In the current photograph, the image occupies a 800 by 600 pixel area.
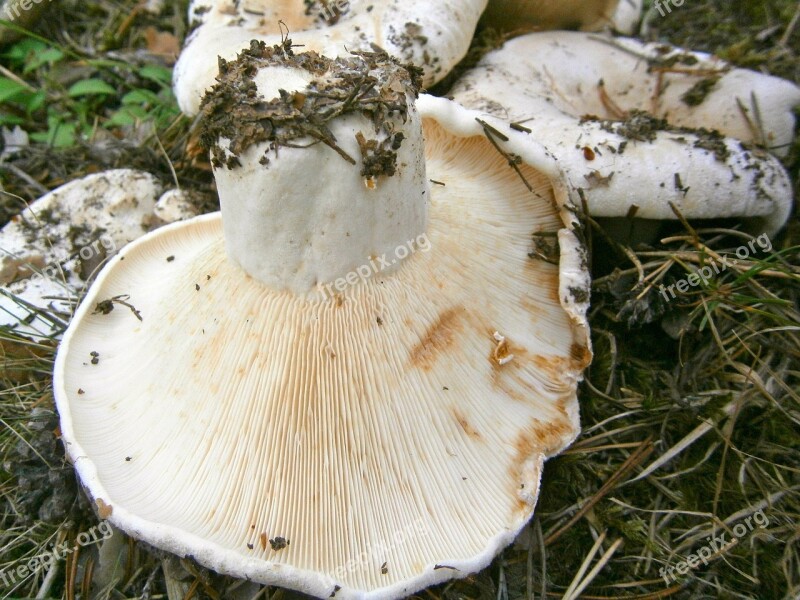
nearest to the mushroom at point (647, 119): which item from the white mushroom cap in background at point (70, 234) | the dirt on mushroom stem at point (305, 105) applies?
the dirt on mushroom stem at point (305, 105)

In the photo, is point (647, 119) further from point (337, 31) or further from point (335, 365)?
point (335, 365)

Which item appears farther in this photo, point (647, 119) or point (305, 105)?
point (647, 119)

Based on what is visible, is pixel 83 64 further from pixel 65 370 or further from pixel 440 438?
pixel 440 438
